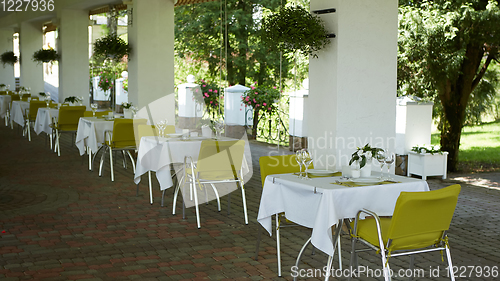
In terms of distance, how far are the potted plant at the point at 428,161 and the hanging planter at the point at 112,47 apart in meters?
5.21

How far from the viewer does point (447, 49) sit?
777cm

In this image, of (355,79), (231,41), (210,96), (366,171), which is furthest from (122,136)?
(231,41)

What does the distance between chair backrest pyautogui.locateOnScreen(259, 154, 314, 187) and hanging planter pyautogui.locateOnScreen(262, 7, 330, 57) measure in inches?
49.8

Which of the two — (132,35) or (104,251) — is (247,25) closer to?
(132,35)

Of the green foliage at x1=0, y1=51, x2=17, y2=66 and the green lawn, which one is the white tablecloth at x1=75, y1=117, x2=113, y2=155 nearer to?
the green lawn

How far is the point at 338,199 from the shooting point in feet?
10.7

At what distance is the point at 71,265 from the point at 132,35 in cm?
620

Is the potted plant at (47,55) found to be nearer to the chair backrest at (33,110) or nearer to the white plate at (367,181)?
the chair backrest at (33,110)

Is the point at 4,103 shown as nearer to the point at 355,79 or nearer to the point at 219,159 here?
the point at 219,159

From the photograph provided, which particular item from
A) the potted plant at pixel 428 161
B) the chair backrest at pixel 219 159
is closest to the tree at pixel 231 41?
the potted plant at pixel 428 161

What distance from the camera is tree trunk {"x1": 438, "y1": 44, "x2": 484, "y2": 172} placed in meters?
A: 8.16

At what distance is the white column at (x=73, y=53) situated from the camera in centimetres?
1288

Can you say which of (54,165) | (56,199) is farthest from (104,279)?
(54,165)

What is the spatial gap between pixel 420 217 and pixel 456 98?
19.6 ft
